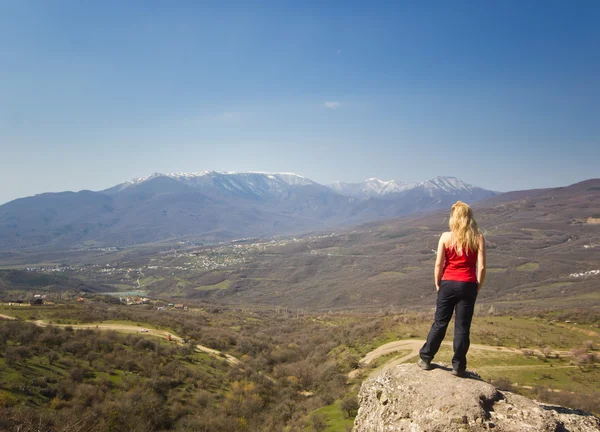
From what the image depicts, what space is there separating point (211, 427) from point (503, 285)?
115100 mm

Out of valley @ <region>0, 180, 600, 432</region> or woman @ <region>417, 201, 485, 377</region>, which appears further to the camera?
valley @ <region>0, 180, 600, 432</region>

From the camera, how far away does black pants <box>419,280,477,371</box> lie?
5.68 meters

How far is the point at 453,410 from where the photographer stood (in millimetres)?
5133

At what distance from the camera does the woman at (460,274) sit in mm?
5656

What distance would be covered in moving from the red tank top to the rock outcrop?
1.92 metres

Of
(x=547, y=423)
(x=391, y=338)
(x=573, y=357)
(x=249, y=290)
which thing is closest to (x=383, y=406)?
(x=547, y=423)

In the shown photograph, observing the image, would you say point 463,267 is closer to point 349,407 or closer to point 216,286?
point 349,407

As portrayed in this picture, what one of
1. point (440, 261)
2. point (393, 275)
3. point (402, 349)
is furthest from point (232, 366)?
point (393, 275)

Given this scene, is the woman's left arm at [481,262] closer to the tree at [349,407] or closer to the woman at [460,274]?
the woman at [460,274]

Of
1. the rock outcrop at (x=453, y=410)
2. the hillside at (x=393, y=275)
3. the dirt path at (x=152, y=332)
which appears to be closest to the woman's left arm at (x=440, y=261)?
the rock outcrop at (x=453, y=410)

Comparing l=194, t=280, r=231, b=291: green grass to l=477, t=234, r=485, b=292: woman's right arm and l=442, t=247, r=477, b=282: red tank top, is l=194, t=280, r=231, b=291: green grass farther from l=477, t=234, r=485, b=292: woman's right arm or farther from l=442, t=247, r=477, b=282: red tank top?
l=477, t=234, r=485, b=292: woman's right arm

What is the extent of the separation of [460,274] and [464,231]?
787 mm

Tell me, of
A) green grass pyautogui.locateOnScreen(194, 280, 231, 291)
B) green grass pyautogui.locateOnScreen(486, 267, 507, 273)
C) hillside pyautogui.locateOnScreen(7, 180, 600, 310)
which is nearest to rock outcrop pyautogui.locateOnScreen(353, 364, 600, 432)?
hillside pyautogui.locateOnScreen(7, 180, 600, 310)

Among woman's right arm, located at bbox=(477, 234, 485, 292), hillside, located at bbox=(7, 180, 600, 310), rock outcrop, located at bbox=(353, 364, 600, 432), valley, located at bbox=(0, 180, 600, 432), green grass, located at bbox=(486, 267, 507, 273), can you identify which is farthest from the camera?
green grass, located at bbox=(486, 267, 507, 273)
